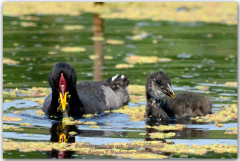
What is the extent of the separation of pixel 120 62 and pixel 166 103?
15.8 feet

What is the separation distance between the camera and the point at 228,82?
15.0 m

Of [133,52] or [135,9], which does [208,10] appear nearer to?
[135,9]

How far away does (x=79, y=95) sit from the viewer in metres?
13.1

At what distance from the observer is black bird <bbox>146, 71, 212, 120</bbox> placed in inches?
490

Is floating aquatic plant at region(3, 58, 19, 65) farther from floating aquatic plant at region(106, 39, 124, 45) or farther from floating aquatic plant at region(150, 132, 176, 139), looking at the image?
floating aquatic plant at region(150, 132, 176, 139)

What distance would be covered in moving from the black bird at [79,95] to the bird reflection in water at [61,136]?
368 mm

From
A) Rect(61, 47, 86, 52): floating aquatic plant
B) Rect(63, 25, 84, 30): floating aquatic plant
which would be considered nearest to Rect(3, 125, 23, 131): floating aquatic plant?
Rect(61, 47, 86, 52): floating aquatic plant

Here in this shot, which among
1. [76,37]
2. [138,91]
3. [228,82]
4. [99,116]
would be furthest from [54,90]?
[76,37]

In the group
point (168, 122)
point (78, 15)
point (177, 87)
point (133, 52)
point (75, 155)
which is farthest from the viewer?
point (78, 15)

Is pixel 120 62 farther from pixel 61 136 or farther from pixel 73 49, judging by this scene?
pixel 61 136

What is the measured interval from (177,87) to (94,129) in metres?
3.82

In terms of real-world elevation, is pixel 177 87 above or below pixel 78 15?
below

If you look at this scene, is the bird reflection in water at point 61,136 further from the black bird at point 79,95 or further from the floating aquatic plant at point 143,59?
the floating aquatic plant at point 143,59

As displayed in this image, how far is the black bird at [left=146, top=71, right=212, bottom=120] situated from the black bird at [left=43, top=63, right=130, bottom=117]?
1144 mm
